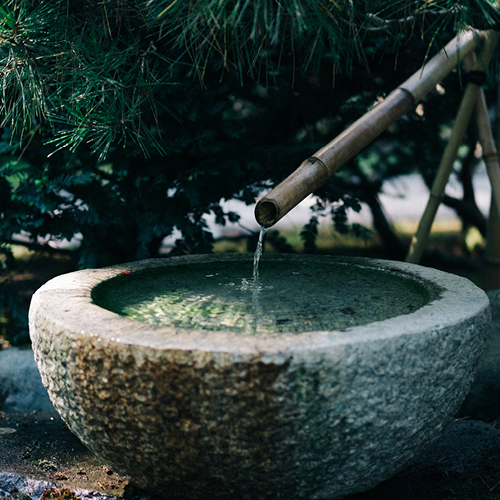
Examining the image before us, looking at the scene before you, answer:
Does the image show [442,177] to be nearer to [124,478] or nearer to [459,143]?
[459,143]

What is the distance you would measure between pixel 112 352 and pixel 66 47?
63.2 inches

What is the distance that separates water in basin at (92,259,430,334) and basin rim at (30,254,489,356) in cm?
10

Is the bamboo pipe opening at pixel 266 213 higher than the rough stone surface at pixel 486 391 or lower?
higher

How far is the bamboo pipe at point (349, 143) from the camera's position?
191cm

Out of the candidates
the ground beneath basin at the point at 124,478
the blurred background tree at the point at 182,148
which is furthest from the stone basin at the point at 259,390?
the blurred background tree at the point at 182,148

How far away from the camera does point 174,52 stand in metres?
3.16

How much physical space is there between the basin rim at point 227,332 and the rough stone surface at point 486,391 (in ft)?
2.28

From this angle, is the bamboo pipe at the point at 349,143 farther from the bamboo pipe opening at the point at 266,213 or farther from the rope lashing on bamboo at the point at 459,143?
the rope lashing on bamboo at the point at 459,143

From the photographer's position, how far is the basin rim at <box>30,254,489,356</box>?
1.33 m

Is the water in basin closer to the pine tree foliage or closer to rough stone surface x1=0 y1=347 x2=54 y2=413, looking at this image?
the pine tree foliage

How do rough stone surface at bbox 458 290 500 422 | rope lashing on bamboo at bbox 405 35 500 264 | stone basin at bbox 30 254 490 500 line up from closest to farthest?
stone basin at bbox 30 254 490 500, rough stone surface at bbox 458 290 500 422, rope lashing on bamboo at bbox 405 35 500 264

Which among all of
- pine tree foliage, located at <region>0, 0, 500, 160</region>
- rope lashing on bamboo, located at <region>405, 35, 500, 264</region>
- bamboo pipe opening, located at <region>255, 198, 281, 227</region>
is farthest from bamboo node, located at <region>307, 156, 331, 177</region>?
rope lashing on bamboo, located at <region>405, 35, 500, 264</region>

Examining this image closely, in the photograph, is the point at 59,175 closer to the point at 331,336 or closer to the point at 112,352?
the point at 112,352

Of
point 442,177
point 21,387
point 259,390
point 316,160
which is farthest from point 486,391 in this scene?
point 21,387
